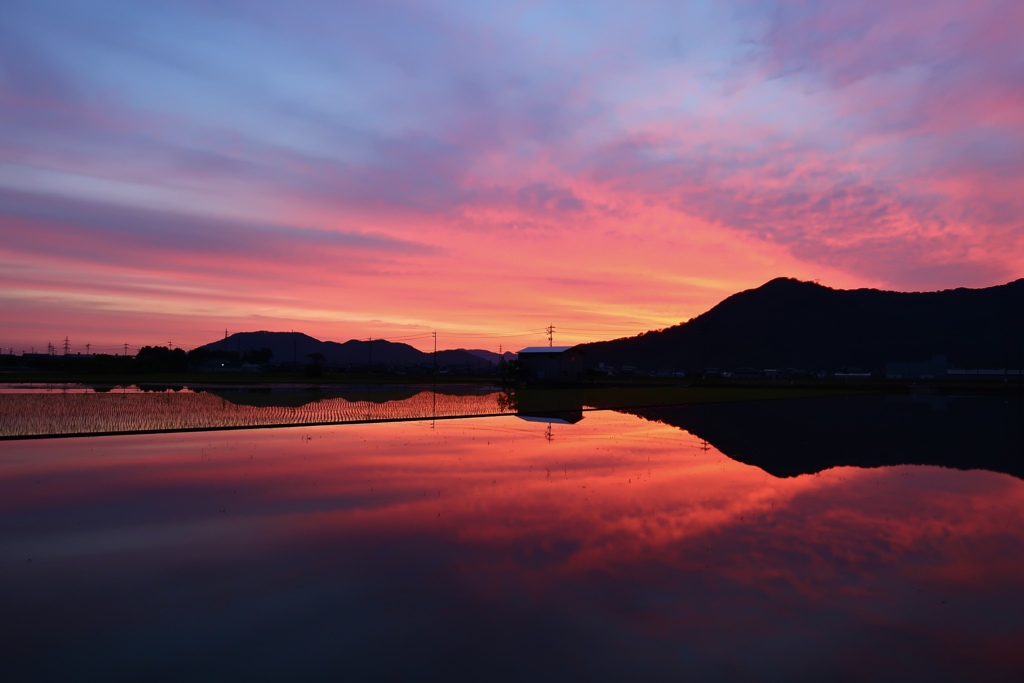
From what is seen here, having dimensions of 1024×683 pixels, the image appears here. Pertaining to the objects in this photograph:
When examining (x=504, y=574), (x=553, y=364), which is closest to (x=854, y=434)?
(x=504, y=574)

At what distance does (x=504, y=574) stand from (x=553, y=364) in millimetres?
80813

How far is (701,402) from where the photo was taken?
2212 inches

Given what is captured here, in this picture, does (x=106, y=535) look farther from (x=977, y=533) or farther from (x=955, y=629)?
(x=977, y=533)

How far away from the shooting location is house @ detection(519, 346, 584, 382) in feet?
299

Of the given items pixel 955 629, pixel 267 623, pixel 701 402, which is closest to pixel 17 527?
pixel 267 623

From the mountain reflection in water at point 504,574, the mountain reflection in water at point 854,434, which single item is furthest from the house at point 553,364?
the mountain reflection in water at point 504,574

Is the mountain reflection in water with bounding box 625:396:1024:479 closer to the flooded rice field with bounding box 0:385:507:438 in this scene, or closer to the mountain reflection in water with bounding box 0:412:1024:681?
the mountain reflection in water with bounding box 0:412:1024:681

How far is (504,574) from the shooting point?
420 inches

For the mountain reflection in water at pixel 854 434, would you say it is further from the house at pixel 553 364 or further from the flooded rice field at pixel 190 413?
the house at pixel 553 364

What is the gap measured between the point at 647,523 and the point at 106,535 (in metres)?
11.1

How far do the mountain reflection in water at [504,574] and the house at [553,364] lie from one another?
231ft

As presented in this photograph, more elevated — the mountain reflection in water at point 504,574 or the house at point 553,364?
the house at point 553,364

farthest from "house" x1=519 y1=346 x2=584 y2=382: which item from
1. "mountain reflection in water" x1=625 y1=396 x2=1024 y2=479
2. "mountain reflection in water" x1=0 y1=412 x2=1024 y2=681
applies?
"mountain reflection in water" x1=0 y1=412 x2=1024 y2=681

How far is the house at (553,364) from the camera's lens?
3583 inches
